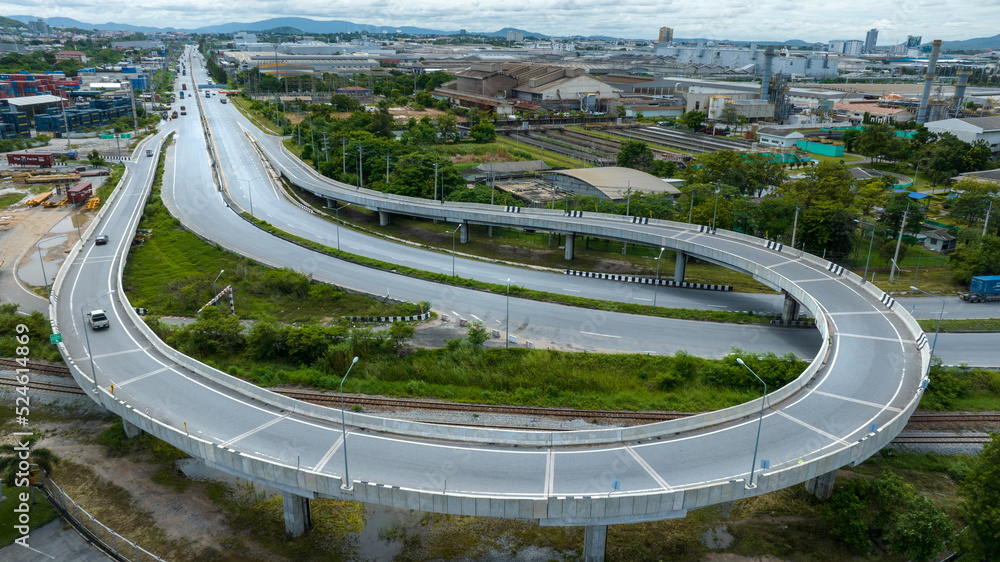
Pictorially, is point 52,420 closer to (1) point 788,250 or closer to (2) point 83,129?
(1) point 788,250

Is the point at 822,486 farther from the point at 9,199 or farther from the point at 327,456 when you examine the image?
the point at 9,199

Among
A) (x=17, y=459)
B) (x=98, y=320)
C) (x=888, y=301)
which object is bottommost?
(x=17, y=459)

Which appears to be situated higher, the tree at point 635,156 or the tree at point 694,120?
the tree at point 694,120

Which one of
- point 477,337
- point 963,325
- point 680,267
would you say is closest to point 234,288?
point 477,337

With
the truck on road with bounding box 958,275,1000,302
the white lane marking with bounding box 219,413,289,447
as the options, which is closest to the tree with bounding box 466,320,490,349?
the white lane marking with bounding box 219,413,289,447

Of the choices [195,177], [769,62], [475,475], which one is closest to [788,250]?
[475,475]

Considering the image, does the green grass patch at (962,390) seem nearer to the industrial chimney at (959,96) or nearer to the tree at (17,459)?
the tree at (17,459)

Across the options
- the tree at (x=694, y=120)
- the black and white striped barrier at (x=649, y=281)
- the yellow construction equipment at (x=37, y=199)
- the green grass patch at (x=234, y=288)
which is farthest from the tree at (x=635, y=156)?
the yellow construction equipment at (x=37, y=199)
